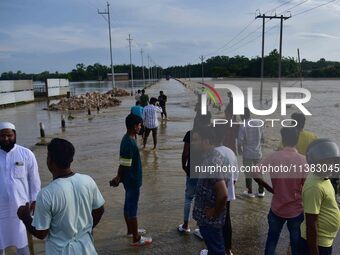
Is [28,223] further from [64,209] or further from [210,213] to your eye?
[210,213]

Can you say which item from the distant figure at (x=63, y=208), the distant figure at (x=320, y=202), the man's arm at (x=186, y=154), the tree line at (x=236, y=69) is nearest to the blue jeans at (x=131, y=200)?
the man's arm at (x=186, y=154)

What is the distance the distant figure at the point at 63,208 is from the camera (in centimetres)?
260

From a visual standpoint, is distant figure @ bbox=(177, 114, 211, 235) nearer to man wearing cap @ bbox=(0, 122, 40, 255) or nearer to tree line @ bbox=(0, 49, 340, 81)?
man wearing cap @ bbox=(0, 122, 40, 255)

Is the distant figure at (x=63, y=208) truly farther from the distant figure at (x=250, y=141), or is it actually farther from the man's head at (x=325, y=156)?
the distant figure at (x=250, y=141)

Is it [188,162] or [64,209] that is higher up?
[64,209]

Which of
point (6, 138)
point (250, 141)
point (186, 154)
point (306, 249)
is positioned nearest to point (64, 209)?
point (6, 138)

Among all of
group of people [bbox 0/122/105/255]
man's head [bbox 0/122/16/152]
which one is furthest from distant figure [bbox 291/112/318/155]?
man's head [bbox 0/122/16/152]

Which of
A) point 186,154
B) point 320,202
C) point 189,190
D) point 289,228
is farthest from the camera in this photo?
point 189,190

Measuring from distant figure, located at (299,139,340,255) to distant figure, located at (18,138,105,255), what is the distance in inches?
68.6

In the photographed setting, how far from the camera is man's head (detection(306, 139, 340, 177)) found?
117 inches

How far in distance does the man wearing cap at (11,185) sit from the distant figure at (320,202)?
2.84 meters

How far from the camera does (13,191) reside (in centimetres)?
386

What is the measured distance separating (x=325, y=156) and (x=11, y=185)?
10.1 ft

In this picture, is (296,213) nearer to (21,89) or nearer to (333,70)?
(21,89)
